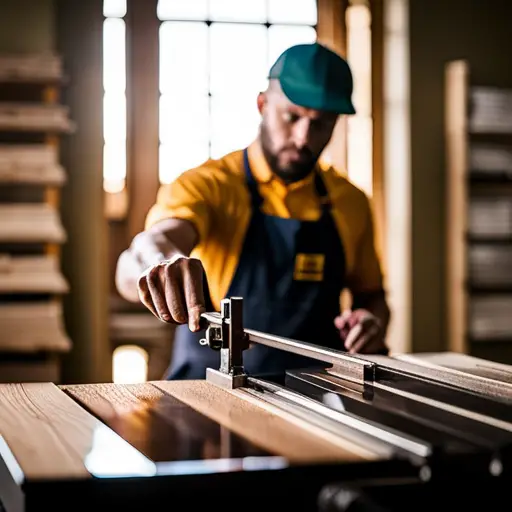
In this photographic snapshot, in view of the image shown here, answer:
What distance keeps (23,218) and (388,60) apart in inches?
79.9

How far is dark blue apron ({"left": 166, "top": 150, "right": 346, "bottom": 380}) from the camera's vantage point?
2.50 m

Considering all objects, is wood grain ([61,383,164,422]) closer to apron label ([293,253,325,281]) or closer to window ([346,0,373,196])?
apron label ([293,253,325,281])

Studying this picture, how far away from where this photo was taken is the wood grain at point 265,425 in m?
0.99

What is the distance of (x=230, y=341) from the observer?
4.99ft

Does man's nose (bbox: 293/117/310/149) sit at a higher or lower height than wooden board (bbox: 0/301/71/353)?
higher

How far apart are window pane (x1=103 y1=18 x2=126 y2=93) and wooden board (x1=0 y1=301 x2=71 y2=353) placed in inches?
48.8

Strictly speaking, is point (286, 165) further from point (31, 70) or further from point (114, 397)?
point (31, 70)

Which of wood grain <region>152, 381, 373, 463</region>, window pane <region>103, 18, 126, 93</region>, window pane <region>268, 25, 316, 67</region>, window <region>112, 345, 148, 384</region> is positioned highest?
window pane <region>268, 25, 316, 67</region>

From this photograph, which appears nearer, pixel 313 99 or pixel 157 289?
pixel 157 289

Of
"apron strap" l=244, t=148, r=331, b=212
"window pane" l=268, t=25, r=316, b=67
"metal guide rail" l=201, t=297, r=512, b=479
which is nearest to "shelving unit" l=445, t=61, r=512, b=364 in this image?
"window pane" l=268, t=25, r=316, b=67

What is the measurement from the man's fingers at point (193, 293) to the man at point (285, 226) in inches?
25.7

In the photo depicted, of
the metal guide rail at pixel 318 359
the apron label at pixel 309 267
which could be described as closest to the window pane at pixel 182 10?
the apron label at pixel 309 267

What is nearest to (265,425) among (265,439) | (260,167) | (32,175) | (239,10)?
(265,439)

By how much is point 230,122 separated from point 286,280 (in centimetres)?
237
